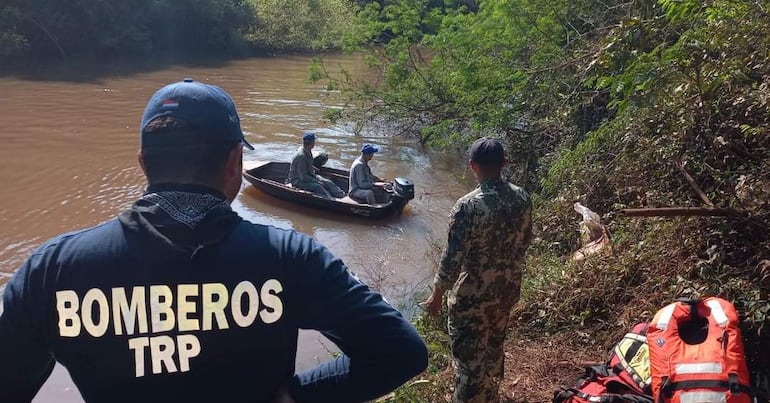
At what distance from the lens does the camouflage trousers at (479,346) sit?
13.8 feet

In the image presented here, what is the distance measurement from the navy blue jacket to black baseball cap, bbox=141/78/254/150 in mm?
126

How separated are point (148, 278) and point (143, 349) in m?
0.16

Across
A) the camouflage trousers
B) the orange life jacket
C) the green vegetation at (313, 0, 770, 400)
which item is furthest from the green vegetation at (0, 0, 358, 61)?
the orange life jacket

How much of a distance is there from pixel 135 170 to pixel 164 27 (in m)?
20.7

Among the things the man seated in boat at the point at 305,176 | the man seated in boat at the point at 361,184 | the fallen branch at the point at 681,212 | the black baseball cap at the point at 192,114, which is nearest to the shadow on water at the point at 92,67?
the man seated in boat at the point at 305,176

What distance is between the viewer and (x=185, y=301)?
138cm

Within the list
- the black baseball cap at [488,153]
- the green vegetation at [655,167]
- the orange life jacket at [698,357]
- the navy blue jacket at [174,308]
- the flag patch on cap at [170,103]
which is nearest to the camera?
the navy blue jacket at [174,308]

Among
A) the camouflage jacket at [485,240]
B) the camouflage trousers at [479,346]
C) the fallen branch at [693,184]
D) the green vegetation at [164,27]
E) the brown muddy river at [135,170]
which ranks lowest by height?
the brown muddy river at [135,170]

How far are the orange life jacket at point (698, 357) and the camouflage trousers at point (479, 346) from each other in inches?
39.4

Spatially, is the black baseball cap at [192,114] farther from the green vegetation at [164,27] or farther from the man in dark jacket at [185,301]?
the green vegetation at [164,27]

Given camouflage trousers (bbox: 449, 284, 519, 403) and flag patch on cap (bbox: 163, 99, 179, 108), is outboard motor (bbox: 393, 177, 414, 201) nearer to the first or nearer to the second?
camouflage trousers (bbox: 449, 284, 519, 403)

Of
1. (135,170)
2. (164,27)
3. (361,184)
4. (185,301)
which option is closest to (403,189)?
(361,184)

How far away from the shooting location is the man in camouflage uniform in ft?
13.3

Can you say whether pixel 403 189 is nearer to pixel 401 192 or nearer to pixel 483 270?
pixel 401 192
